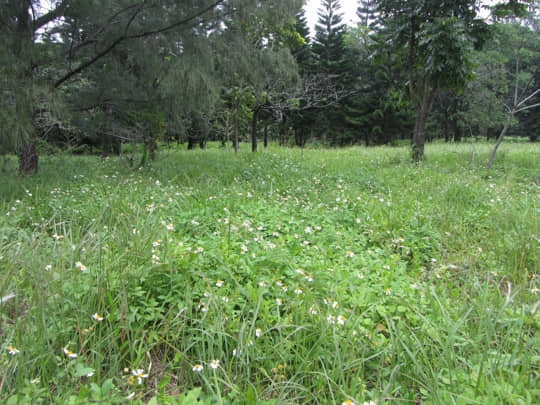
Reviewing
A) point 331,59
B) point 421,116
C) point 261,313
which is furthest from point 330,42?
point 261,313

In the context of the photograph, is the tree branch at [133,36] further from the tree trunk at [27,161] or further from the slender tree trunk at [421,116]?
the slender tree trunk at [421,116]

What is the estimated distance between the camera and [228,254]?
2150mm

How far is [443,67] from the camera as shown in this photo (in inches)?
278

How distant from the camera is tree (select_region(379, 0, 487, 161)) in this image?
6762 mm

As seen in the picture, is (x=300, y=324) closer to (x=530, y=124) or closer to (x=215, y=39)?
(x=215, y=39)

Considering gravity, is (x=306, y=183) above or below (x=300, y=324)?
above

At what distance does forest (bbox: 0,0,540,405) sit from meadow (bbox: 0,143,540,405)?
1 centimetres

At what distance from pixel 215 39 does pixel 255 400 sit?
5106 millimetres

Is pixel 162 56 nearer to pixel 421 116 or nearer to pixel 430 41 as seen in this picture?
pixel 430 41

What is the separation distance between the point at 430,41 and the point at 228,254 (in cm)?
779

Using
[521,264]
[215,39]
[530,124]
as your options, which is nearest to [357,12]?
[530,124]

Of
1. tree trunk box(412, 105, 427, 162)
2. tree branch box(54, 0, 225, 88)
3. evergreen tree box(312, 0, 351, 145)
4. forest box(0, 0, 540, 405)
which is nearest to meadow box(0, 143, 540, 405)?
forest box(0, 0, 540, 405)

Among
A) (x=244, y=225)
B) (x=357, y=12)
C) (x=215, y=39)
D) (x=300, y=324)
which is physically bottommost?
(x=300, y=324)

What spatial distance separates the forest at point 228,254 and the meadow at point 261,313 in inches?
0.6
